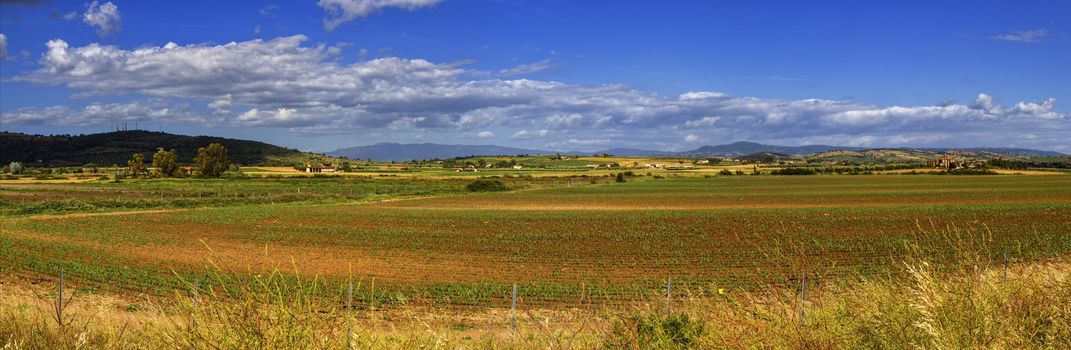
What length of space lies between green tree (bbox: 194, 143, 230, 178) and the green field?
61176 millimetres

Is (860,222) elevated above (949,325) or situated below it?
below

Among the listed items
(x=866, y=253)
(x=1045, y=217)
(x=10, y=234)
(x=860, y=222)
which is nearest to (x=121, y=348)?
(x=866, y=253)

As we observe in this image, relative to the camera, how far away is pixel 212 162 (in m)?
120

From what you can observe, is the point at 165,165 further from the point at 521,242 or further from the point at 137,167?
the point at 521,242

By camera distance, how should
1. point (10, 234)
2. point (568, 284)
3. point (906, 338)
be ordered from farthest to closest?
point (10, 234)
point (568, 284)
point (906, 338)

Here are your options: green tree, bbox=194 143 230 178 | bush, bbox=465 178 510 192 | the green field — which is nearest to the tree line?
green tree, bbox=194 143 230 178

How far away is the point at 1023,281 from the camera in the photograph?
718 cm

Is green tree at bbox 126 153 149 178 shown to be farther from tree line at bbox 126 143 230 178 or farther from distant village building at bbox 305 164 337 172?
distant village building at bbox 305 164 337 172

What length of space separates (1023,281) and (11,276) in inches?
1039

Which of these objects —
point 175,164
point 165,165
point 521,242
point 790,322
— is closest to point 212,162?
point 175,164

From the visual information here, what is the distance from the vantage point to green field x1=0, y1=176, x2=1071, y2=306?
66.7ft

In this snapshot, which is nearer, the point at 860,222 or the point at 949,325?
the point at 949,325

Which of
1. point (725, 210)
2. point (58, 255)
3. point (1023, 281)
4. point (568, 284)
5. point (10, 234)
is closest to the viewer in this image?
point (1023, 281)

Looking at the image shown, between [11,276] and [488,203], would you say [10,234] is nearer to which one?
[11,276]
